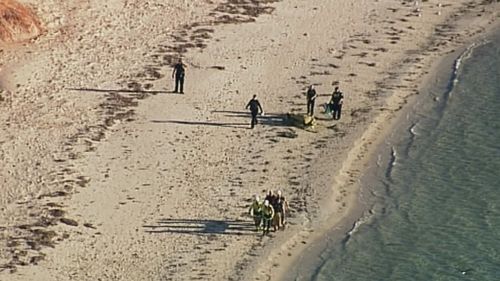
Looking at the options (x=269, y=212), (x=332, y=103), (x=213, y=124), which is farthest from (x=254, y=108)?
(x=269, y=212)

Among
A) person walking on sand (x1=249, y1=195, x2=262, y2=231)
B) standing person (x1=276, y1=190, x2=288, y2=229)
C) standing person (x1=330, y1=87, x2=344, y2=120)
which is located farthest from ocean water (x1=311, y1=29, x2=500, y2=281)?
standing person (x1=330, y1=87, x2=344, y2=120)

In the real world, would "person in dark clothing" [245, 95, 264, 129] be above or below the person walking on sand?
above

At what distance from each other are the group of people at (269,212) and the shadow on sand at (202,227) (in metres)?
0.42

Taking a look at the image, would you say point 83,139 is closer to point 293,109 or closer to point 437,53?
point 293,109

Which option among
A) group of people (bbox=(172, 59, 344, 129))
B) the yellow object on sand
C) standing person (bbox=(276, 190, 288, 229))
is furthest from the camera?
the yellow object on sand

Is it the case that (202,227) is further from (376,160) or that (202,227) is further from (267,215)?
(376,160)

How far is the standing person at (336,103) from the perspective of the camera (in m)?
46.5

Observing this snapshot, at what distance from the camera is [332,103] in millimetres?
46750

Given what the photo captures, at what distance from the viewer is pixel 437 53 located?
179 feet

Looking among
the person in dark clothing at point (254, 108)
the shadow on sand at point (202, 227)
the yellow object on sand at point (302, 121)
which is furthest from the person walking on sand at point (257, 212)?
the yellow object on sand at point (302, 121)

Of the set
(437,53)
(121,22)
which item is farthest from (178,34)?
(437,53)

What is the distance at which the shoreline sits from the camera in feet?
122

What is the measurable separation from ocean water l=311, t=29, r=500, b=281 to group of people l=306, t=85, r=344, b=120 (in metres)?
2.57

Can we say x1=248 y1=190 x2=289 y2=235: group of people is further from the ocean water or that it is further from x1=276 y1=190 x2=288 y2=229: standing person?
the ocean water
